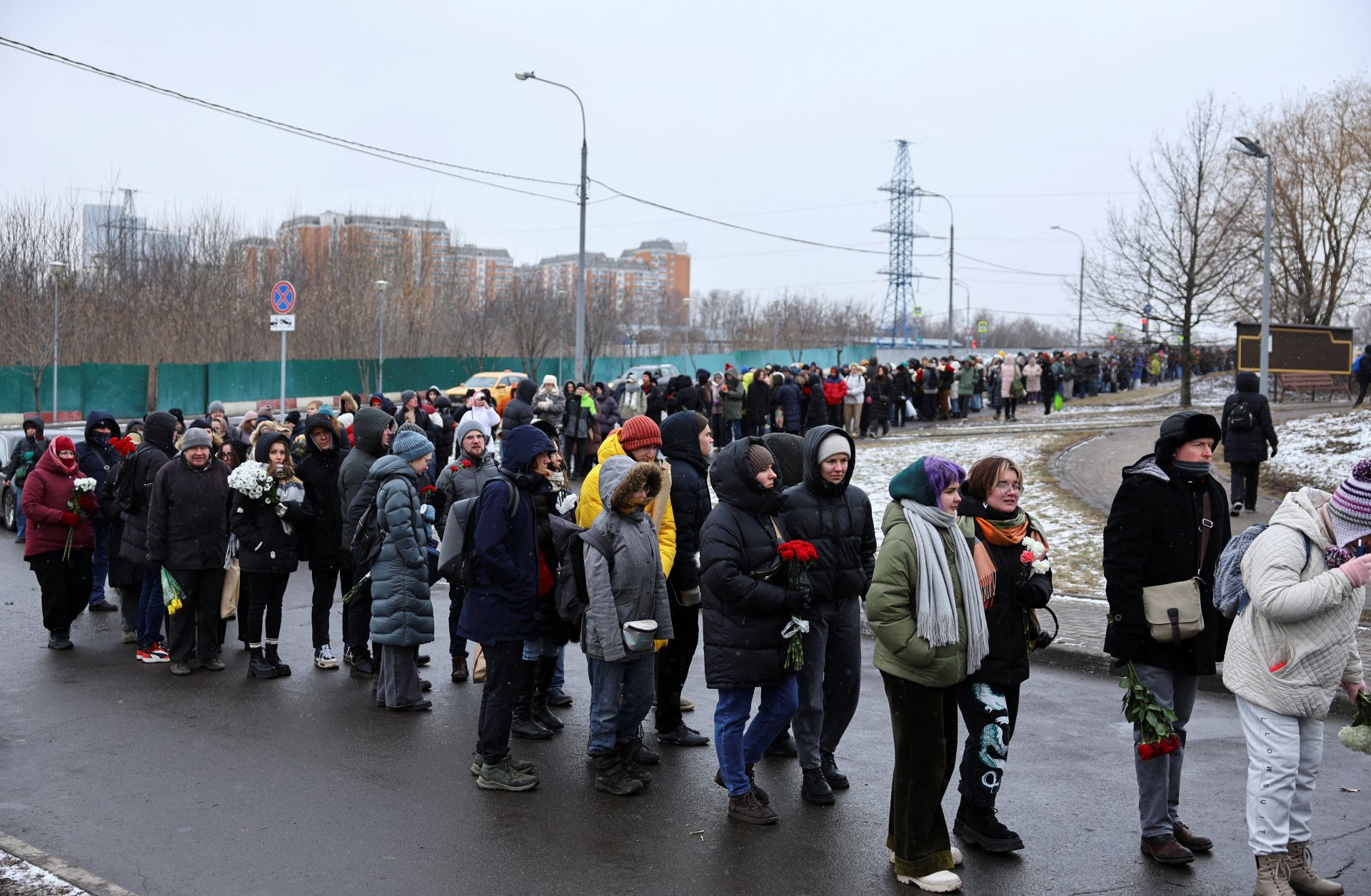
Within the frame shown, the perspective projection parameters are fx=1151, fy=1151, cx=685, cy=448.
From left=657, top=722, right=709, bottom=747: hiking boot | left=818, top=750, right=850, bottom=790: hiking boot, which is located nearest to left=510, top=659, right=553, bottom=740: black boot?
left=657, top=722, right=709, bottom=747: hiking boot

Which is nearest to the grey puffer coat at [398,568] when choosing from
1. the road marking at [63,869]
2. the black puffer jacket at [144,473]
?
the black puffer jacket at [144,473]

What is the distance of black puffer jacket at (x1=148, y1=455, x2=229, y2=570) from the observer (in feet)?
28.9

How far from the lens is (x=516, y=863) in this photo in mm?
5324

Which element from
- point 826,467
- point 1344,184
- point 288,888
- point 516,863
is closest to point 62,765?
point 288,888

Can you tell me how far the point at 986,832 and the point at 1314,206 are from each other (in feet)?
138

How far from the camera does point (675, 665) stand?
7.24 metres

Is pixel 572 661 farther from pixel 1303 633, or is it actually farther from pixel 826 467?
pixel 1303 633

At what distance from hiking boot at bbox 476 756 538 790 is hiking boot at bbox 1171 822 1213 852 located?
3271mm

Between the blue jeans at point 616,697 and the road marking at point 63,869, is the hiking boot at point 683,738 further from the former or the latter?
the road marking at point 63,869

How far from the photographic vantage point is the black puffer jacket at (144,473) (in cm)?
941

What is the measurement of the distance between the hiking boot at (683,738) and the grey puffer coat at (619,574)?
117 cm

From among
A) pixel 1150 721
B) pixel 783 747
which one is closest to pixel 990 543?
pixel 1150 721

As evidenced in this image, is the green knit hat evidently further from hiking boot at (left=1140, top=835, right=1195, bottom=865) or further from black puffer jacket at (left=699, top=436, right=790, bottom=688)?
hiking boot at (left=1140, top=835, right=1195, bottom=865)

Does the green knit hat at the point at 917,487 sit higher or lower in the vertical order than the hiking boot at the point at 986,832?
higher
